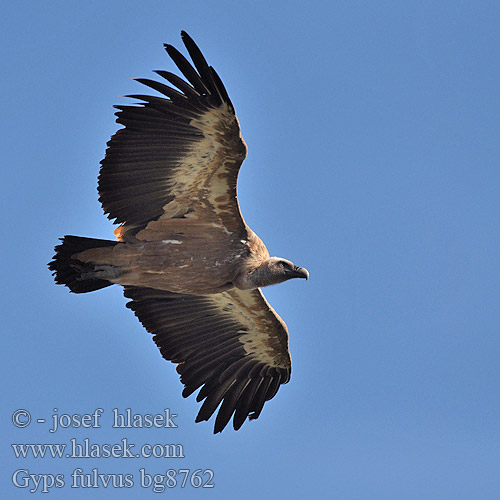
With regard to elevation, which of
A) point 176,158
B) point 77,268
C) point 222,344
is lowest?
point 222,344

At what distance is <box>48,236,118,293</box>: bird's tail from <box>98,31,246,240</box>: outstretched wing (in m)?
0.46

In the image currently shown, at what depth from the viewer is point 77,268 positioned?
497 inches

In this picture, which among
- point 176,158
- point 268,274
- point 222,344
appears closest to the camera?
point 176,158

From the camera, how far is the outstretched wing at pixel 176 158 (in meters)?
11.9

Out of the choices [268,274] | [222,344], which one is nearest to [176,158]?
[268,274]

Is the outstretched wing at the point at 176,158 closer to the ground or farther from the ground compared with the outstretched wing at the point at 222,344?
farther from the ground

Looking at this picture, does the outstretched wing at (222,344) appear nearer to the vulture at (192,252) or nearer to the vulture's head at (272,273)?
the vulture at (192,252)

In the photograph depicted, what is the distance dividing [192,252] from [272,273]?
1.06m

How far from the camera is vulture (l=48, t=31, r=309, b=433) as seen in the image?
12.1 m

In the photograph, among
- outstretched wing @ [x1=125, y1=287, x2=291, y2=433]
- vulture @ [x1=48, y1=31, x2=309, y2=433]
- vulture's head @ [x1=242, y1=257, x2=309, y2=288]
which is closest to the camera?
vulture @ [x1=48, y1=31, x2=309, y2=433]

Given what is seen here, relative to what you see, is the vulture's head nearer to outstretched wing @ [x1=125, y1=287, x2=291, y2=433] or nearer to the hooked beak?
the hooked beak

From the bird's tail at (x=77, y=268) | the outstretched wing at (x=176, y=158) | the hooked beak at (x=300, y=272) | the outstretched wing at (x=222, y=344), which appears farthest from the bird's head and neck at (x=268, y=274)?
the bird's tail at (x=77, y=268)

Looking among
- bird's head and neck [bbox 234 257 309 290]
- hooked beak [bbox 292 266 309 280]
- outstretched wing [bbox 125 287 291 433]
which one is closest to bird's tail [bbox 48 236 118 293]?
outstretched wing [bbox 125 287 291 433]

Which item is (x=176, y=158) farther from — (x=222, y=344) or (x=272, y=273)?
(x=222, y=344)
